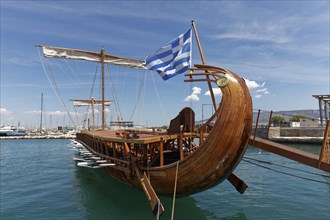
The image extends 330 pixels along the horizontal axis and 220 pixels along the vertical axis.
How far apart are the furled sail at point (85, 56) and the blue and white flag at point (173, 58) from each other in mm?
14171

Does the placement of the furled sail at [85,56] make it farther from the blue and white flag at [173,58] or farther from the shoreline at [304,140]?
the shoreline at [304,140]

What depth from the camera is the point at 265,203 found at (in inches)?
453

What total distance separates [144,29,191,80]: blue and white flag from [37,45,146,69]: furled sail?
1417 cm

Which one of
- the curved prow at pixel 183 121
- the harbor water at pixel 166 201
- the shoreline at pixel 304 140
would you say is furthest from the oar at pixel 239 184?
the shoreline at pixel 304 140

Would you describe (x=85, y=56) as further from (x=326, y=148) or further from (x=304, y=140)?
(x=304, y=140)

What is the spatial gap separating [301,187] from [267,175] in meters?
3.84

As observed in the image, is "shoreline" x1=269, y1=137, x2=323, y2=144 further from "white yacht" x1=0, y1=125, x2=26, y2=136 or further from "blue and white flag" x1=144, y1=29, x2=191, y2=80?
"white yacht" x1=0, y1=125, x2=26, y2=136

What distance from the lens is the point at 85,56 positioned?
23.4m

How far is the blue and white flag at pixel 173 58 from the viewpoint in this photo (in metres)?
9.75

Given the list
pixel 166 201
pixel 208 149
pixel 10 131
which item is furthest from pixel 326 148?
pixel 10 131

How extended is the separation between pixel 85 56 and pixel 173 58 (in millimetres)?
15985

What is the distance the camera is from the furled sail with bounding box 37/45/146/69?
2087 cm

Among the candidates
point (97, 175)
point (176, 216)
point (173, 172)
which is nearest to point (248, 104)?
point (173, 172)

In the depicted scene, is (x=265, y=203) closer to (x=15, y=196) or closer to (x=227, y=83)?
(x=227, y=83)
